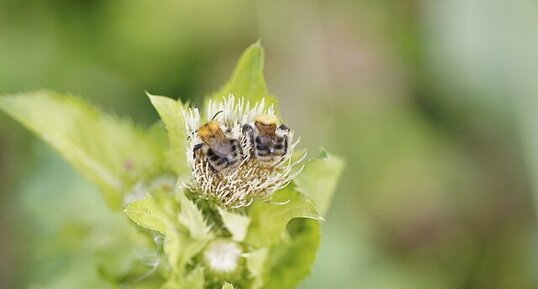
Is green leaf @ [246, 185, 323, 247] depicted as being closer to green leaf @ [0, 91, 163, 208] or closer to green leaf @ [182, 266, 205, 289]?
green leaf @ [182, 266, 205, 289]

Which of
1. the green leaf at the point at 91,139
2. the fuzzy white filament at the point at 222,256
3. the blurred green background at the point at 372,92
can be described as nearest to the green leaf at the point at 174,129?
the fuzzy white filament at the point at 222,256

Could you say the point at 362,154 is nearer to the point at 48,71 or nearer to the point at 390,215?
the point at 390,215

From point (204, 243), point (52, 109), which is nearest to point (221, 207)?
point (204, 243)

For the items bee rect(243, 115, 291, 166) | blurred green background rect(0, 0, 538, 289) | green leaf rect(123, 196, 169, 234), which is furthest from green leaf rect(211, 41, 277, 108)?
blurred green background rect(0, 0, 538, 289)

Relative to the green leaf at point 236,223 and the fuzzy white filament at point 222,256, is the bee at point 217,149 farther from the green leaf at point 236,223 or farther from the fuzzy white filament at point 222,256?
the fuzzy white filament at point 222,256

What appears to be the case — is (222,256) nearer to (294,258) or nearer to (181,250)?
(181,250)
